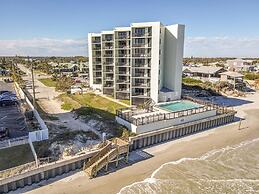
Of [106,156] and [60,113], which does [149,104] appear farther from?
[106,156]

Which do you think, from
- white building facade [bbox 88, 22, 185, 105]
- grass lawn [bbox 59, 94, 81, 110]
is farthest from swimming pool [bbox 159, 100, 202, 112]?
grass lawn [bbox 59, 94, 81, 110]

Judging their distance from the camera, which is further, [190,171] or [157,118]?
[157,118]

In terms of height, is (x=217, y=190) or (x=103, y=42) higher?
(x=103, y=42)

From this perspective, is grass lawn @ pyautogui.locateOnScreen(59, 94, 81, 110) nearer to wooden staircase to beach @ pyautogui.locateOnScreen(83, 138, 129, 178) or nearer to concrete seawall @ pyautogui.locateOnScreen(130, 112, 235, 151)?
concrete seawall @ pyautogui.locateOnScreen(130, 112, 235, 151)

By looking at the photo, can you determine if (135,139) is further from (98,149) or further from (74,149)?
(74,149)

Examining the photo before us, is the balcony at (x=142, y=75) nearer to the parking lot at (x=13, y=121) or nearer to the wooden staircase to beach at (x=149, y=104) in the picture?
the wooden staircase to beach at (x=149, y=104)

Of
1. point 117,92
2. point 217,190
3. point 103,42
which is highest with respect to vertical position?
point 103,42

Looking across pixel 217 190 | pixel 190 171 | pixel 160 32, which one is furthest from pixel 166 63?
pixel 217 190
